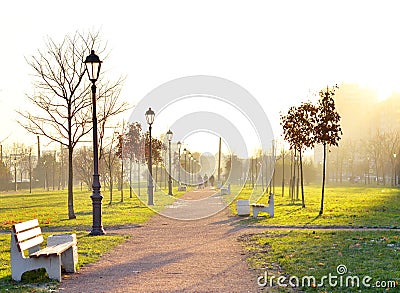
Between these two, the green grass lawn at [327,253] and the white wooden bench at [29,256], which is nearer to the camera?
the green grass lawn at [327,253]

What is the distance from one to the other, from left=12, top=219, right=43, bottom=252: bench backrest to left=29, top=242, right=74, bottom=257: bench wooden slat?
0.19 meters

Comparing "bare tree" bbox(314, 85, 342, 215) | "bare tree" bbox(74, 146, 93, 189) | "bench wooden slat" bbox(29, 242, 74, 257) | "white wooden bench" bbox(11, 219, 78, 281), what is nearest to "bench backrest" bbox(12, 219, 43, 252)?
"white wooden bench" bbox(11, 219, 78, 281)

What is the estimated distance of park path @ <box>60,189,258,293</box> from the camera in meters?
8.73

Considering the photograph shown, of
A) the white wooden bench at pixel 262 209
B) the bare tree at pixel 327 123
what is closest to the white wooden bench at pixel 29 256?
the white wooden bench at pixel 262 209

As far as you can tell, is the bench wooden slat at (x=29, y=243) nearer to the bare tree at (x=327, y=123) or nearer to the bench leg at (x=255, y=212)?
the bench leg at (x=255, y=212)

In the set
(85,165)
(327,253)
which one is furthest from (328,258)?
(85,165)

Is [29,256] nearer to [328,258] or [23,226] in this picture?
[23,226]

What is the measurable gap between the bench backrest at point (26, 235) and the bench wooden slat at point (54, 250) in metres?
0.19

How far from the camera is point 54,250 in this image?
938cm

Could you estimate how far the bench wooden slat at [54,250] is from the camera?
9.06 meters

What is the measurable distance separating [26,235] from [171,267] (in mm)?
2668

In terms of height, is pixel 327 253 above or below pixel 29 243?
below

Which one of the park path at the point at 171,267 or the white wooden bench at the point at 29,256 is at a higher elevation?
the white wooden bench at the point at 29,256

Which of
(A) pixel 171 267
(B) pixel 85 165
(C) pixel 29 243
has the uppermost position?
(B) pixel 85 165
